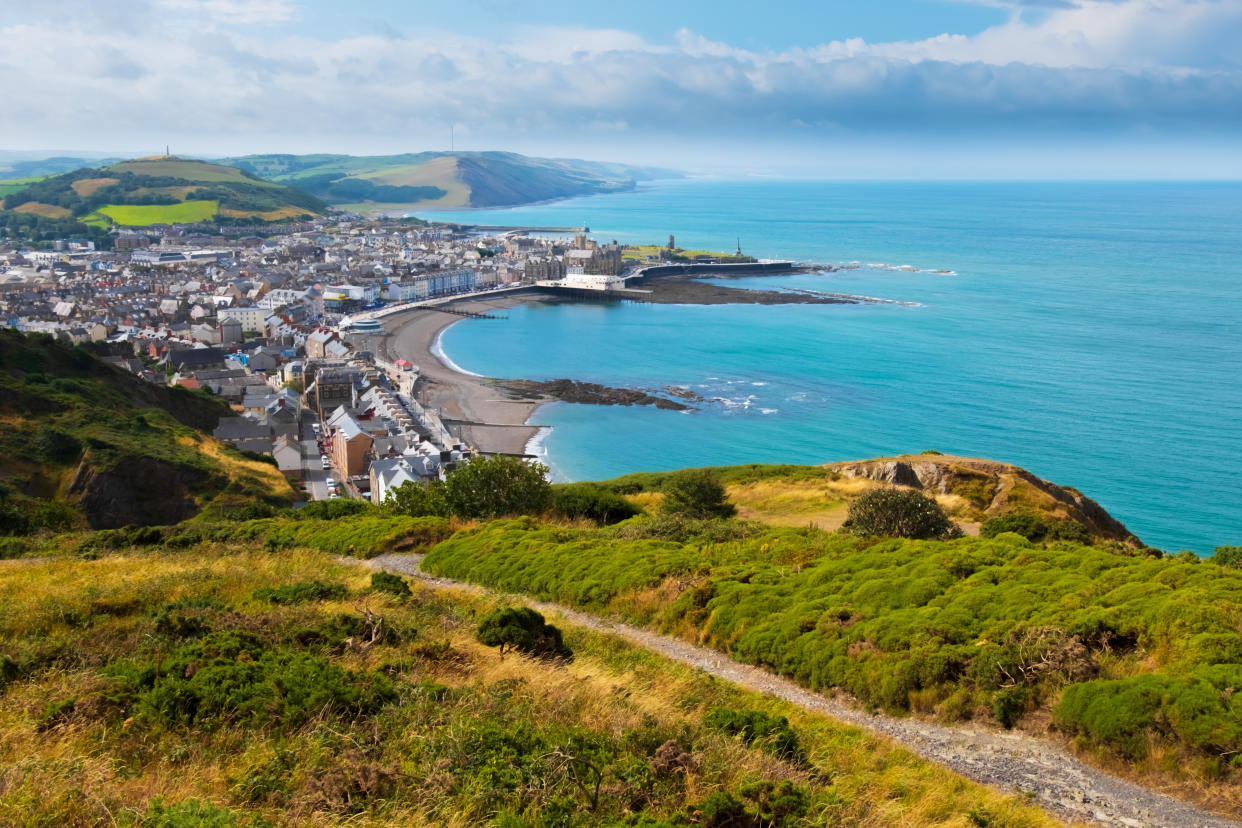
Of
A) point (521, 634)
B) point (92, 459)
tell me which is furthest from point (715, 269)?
point (521, 634)

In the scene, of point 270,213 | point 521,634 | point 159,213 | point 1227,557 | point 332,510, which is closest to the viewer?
point 521,634

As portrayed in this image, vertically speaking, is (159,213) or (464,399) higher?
(159,213)

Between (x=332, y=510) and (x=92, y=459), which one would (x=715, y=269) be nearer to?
(x=92, y=459)

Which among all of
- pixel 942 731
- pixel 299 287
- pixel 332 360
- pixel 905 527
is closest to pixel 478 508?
pixel 905 527

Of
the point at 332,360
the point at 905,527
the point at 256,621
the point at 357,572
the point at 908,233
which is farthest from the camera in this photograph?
the point at 908,233

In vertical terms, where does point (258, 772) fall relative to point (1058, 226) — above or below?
below

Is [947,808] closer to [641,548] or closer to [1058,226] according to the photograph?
[641,548]
